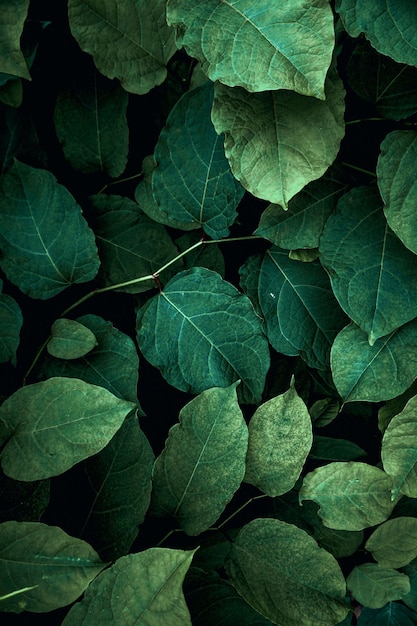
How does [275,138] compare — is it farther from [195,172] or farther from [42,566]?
[42,566]

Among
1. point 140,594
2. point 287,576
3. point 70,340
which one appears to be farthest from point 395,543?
point 70,340

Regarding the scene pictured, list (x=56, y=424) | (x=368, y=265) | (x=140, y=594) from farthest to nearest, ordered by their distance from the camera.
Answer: (x=368, y=265), (x=56, y=424), (x=140, y=594)

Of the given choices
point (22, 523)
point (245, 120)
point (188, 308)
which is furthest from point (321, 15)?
point (22, 523)

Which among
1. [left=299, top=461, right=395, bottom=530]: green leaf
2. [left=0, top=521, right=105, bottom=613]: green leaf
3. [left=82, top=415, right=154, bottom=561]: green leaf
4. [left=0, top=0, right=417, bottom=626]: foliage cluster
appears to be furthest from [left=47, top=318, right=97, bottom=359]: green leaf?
[left=299, top=461, right=395, bottom=530]: green leaf

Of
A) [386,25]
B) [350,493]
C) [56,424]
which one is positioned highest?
[386,25]

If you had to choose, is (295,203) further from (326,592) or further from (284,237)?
(326,592)

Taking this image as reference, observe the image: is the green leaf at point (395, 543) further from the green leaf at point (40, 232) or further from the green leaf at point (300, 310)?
the green leaf at point (40, 232)

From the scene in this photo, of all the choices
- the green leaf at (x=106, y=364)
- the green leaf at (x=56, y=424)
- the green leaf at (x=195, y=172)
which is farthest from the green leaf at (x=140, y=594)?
the green leaf at (x=195, y=172)
